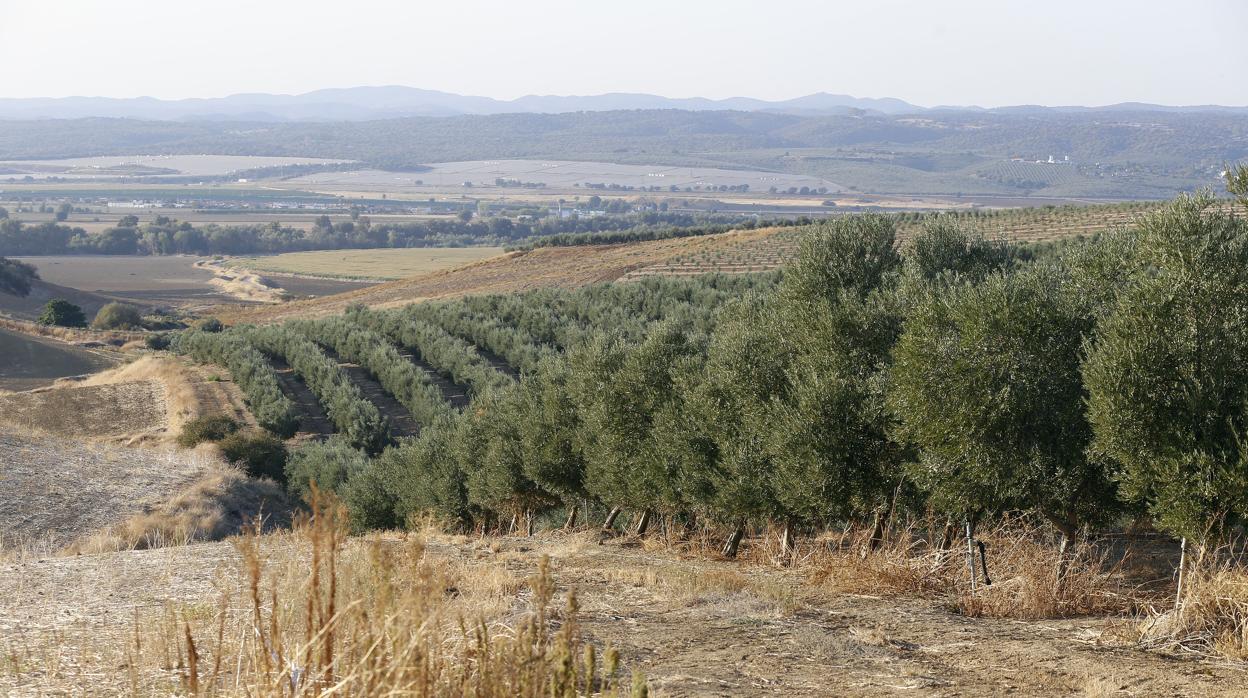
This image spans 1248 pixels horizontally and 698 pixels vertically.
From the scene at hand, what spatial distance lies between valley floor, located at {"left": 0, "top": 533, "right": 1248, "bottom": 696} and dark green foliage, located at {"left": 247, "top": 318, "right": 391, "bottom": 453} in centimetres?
2772

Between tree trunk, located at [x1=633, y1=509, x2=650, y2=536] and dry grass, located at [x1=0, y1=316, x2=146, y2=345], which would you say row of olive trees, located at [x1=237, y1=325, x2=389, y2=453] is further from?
tree trunk, located at [x1=633, y1=509, x2=650, y2=536]

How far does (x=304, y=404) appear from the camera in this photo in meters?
48.3

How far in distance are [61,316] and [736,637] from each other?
275 feet

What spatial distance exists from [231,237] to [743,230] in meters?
104

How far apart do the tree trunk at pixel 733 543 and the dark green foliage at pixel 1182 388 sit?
7.72 m

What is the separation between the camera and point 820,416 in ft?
56.9

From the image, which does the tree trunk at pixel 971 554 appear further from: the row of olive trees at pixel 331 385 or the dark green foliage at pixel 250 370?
the dark green foliage at pixel 250 370

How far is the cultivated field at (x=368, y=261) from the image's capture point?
5044 inches

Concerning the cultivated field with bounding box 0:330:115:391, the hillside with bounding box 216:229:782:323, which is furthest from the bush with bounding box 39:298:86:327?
the cultivated field with bounding box 0:330:115:391

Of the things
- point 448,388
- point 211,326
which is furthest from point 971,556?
point 211,326

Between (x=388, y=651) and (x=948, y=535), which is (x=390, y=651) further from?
(x=948, y=535)

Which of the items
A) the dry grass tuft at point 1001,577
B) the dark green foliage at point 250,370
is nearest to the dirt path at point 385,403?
the dark green foliage at point 250,370

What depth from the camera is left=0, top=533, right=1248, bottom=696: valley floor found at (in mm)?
8281

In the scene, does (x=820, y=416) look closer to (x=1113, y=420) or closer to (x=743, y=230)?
(x=1113, y=420)
